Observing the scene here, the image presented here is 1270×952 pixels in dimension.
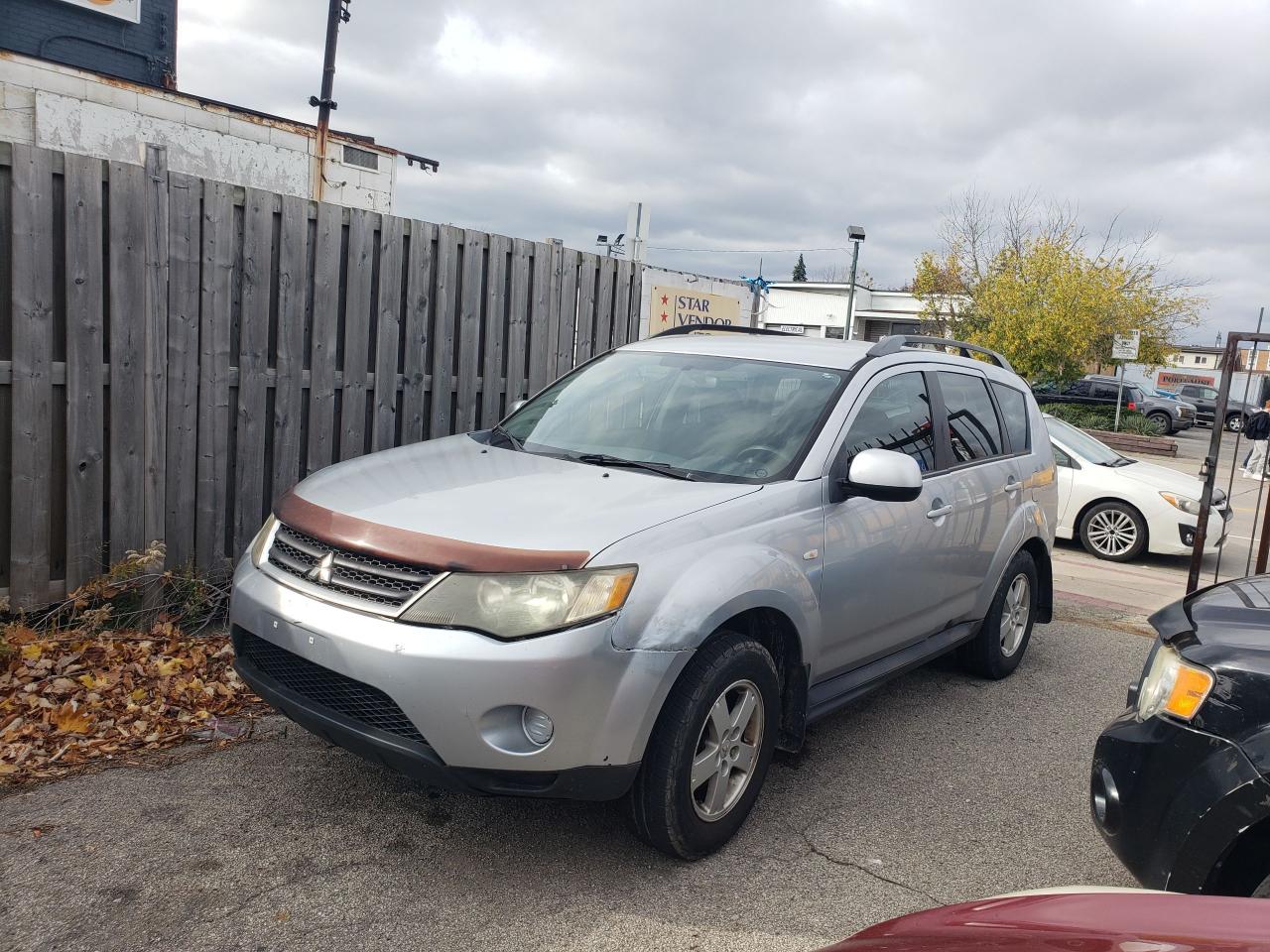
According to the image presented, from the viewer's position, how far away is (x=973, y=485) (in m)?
4.98

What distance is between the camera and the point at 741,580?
336cm

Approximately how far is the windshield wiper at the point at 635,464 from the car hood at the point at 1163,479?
774 centimetres

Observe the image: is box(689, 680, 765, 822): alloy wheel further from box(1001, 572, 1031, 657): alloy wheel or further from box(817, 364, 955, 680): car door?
box(1001, 572, 1031, 657): alloy wheel

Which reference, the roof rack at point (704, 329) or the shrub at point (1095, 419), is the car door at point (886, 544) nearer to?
the roof rack at point (704, 329)

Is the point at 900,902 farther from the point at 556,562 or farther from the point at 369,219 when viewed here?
the point at 369,219

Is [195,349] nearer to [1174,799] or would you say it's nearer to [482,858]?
[482,858]

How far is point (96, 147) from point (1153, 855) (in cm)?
1535

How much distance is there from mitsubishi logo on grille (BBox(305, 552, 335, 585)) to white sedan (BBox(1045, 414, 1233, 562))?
814 cm

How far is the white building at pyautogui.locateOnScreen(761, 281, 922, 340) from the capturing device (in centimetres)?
3978

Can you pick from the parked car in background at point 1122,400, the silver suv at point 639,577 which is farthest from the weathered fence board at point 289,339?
the parked car in background at point 1122,400

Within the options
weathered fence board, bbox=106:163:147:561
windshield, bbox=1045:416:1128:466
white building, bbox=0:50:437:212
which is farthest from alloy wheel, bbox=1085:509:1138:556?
white building, bbox=0:50:437:212

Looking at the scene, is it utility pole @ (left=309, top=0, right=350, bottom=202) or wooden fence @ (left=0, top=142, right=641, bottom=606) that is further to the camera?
utility pole @ (left=309, top=0, right=350, bottom=202)

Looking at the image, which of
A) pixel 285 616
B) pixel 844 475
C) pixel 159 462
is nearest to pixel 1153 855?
pixel 844 475

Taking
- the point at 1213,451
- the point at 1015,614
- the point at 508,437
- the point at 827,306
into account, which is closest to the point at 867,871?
the point at 508,437
